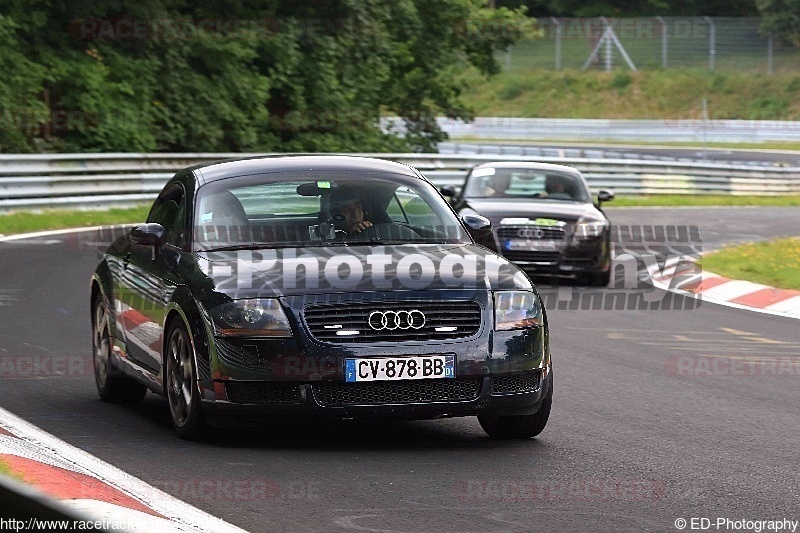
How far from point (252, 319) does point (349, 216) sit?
1.36 meters

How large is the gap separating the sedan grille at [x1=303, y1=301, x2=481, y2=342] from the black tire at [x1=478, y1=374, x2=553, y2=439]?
73 cm

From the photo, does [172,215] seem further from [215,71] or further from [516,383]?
[215,71]

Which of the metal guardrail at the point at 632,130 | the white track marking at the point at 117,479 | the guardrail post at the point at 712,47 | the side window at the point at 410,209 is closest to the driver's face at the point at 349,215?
the side window at the point at 410,209

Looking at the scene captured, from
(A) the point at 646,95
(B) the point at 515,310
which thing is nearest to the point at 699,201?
(B) the point at 515,310

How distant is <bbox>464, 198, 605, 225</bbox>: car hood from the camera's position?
18453mm

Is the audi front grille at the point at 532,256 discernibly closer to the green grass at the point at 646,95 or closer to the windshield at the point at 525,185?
the windshield at the point at 525,185

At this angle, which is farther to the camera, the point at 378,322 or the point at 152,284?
the point at 152,284

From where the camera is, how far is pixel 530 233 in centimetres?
1831

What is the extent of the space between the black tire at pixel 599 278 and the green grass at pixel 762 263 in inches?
73.7

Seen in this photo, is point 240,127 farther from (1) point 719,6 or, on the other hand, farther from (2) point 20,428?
(1) point 719,6

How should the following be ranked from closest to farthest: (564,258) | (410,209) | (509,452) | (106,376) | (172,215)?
1. (509,452)
2. (410,209)
3. (172,215)
4. (106,376)
5. (564,258)

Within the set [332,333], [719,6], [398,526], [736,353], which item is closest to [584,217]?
[736,353]

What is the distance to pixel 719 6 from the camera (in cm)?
8944

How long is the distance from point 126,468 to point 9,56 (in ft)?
76.4
